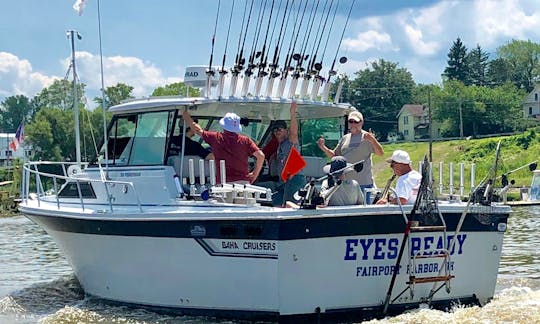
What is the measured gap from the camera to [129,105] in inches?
446

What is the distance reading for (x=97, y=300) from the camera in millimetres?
11469

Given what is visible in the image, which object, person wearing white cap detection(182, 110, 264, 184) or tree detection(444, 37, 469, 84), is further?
tree detection(444, 37, 469, 84)

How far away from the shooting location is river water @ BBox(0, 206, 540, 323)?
9.05m

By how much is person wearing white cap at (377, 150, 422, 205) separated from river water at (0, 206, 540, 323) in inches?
46.1

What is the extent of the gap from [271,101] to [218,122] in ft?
3.08

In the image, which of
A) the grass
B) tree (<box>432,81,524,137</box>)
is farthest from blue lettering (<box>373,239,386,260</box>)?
tree (<box>432,81,524,137</box>)

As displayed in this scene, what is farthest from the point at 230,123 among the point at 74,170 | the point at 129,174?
the point at 74,170

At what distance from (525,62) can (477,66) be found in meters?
8.39

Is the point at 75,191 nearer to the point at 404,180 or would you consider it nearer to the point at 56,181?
the point at 56,181

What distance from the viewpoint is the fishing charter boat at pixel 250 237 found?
29.3 feet

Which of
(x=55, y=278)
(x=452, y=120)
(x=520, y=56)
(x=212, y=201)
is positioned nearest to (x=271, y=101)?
(x=212, y=201)

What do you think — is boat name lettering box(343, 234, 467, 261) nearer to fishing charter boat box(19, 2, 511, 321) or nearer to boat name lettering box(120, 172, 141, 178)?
fishing charter boat box(19, 2, 511, 321)

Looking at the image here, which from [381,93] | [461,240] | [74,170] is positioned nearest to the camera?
[461,240]

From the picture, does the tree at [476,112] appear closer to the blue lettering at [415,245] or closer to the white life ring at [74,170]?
the white life ring at [74,170]
